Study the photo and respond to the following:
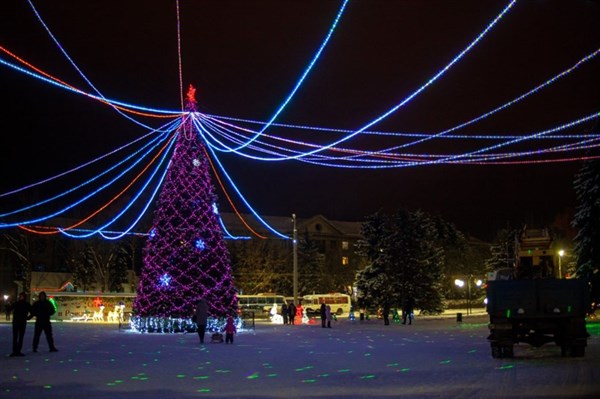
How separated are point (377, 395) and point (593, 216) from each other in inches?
1052

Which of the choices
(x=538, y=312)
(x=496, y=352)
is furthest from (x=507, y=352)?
(x=538, y=312)

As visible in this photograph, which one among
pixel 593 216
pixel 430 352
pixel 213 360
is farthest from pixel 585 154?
pixel 213 360

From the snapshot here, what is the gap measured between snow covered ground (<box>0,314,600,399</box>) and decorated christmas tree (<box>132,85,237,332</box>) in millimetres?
8950

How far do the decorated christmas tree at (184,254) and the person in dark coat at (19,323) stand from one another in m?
11.5

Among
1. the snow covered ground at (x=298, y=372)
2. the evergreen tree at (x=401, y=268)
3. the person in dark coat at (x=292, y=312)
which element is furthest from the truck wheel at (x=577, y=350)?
the evergreen tree at (x=401, y=268)

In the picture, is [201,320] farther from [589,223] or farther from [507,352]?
[589,223]

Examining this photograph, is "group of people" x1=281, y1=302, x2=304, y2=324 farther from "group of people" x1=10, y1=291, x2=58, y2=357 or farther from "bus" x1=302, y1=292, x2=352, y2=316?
"group of people" x1=10, y1=291, x2=58, y2=357

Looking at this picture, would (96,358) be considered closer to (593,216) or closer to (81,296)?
(593,216)

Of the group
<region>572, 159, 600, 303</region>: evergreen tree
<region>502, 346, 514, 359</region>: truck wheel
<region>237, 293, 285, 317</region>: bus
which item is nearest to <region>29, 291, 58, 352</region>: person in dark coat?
<region>502, 346, 514, 359</region>: truck wheel

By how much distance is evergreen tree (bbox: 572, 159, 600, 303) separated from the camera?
112 feet

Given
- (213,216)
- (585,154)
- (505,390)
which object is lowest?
(505,390)

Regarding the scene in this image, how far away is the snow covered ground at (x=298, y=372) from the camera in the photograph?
433 inches

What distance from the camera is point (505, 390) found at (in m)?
11.0

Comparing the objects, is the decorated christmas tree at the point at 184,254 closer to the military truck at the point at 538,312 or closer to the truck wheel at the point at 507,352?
the military truck at the point at 538,312
